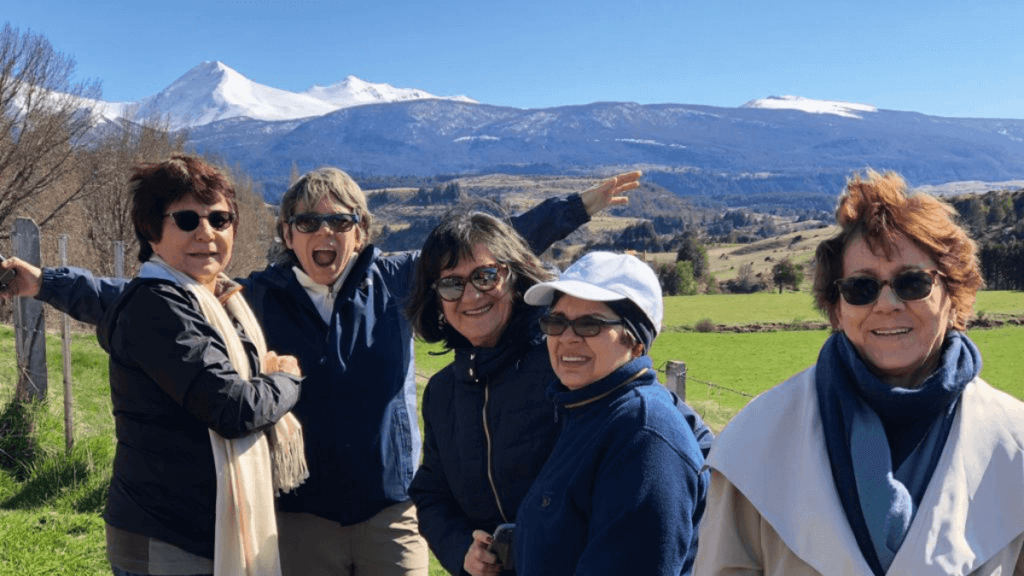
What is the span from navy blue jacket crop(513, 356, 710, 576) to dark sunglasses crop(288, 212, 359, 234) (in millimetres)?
1253

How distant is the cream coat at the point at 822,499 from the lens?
5.97 ft

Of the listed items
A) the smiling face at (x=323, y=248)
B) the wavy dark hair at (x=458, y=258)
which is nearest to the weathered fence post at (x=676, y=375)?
the smiling face at (x=323, y=248)

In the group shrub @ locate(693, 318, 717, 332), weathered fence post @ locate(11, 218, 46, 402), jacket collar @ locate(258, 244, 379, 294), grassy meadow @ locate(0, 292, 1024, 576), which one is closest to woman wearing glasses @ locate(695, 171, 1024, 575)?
grassy meadow @ locate(0, 292, 1024, 576)

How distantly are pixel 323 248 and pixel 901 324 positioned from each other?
1.86 metres

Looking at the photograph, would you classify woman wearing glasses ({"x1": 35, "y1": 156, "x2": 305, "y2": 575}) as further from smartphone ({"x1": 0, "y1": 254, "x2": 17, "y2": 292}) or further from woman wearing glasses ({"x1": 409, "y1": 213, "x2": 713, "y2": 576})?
smartphone ({"x1": 0, "y1": 254, "x2": 17, "y2": 292})

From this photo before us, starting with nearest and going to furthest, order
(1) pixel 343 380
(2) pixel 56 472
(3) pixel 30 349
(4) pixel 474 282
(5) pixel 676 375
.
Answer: (4) pixel 474 282
(1) pixel 343 380
(2) pixel 56 472
(5) pixel 676 375
(3) pixel 30 349

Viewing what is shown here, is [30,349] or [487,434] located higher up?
[487,434]

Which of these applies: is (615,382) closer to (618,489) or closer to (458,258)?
(618,489)

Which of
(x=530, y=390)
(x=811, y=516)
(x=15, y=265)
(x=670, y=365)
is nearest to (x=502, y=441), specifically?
(x=530, y=390)

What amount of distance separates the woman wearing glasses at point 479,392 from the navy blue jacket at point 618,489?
10.3 inches

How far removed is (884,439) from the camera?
6.24 ft

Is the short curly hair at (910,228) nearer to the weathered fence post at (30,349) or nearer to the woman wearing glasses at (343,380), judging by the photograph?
the woman wearing glasses at (343,380)

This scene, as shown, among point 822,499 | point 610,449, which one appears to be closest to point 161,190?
point 610,449

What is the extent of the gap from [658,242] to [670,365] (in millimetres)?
105046
